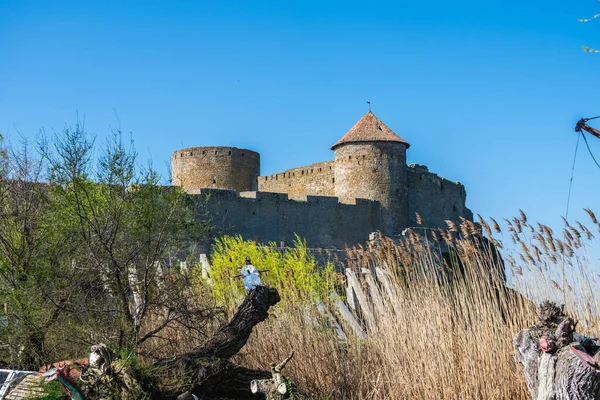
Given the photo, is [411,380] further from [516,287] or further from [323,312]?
[323,312]

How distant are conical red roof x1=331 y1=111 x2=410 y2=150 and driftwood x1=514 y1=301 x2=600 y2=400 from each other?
84.7 feet

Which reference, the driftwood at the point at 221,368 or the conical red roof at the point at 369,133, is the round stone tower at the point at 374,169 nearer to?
the conical red roof at the point at 369,133

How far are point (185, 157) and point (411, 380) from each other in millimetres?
27366

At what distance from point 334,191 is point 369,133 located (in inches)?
109

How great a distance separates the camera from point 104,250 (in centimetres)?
603

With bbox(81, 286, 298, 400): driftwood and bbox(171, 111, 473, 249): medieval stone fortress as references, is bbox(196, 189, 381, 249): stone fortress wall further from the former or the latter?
bbox(81, 286, 298, 400): driftwood

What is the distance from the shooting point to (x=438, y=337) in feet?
17.1

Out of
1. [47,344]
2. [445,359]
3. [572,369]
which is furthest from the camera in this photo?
[47,344]

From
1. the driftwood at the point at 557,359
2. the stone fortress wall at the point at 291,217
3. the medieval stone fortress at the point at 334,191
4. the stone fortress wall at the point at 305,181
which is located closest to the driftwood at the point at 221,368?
the driftwood at the point at 557,359

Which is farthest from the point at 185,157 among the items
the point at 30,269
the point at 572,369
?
the point at 572,369

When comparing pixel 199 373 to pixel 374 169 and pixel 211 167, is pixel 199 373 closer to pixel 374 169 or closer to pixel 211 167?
pixel 374 169

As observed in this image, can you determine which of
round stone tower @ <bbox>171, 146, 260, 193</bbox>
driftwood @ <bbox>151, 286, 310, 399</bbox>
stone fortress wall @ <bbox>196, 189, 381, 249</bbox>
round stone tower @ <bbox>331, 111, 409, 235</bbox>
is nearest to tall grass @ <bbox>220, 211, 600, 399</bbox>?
driftwood @ <bbox>151, 286, 310, 399</bbox>

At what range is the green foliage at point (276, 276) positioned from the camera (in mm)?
7285

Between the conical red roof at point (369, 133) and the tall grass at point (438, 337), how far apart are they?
76.6 feet
